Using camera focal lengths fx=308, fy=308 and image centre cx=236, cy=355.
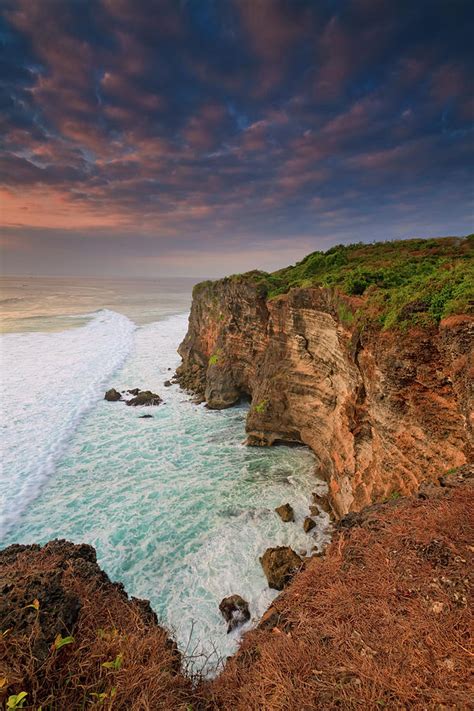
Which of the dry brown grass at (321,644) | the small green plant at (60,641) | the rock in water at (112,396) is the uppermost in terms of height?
the small green plant at (60,641)

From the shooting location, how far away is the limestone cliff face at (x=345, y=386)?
25.3ft

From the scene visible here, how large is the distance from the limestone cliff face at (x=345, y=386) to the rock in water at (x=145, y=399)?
3.77 meters

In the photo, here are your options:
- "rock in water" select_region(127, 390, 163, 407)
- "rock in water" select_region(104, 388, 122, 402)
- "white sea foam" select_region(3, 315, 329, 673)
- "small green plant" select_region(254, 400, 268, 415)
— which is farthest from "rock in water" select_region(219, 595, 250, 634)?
"rock in water" select_region(104, 388, 122, 402)

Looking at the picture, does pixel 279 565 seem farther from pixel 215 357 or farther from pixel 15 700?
pixel 215 357

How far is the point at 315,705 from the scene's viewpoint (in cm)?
324

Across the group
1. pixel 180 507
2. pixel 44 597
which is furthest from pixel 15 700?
pixel 180 507

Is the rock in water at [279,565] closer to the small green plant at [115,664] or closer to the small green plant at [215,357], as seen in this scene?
the small green plant at [115,664]

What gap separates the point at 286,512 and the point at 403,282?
9462 millimetres

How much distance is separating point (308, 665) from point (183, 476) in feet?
37.9

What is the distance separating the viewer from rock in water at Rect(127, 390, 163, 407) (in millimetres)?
22234

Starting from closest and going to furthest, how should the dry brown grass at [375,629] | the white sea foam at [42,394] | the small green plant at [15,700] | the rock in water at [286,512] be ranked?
the small green plant at [15,700] → the dry brown grass at [375,629] → the rock in water at [286,512] → the white sea foam at [42,394]

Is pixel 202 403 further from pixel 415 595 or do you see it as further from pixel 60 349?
pixel 60 349

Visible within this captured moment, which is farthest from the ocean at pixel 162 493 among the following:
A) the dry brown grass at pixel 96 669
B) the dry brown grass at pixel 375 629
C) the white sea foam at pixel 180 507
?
the dry brown grass at pixel 375 629

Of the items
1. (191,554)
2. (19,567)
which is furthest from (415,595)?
(191,554)
